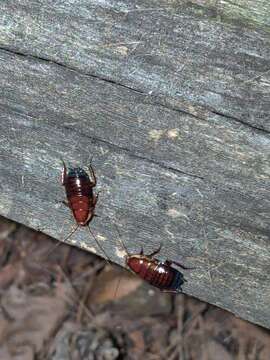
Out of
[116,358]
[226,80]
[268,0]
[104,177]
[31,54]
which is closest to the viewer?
[268,0]

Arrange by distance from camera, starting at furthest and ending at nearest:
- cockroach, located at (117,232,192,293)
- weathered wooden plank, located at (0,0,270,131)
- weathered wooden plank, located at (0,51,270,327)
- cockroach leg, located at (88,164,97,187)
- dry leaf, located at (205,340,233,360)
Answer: dry leaf, located at (205,340,233,360) < cockroach, located at (117,232,192,293) < cockroach leg, located at (88,164,97,187) < weathered wooden plank, located at (0,51,270,327) < weathered wooden plank, located at (0,0,270,131)

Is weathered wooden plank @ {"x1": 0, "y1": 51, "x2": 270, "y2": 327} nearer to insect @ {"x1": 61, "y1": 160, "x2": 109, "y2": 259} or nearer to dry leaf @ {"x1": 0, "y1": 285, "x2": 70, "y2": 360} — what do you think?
insect @ {"x1": 61, "y1": 160, "x2": 109, "y2": 259}

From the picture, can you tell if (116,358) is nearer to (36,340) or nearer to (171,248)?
(36,340)

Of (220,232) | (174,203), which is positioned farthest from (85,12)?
(220,232)

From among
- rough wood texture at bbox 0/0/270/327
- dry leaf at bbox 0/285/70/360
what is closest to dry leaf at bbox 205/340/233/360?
dry leaf at bbox 0/285/70/360

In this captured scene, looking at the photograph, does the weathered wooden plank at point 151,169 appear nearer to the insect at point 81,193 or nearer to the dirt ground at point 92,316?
the insect at point 81,193

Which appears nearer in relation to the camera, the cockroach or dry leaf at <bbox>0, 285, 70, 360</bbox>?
the cockroach
